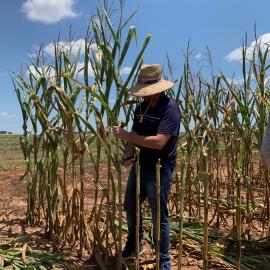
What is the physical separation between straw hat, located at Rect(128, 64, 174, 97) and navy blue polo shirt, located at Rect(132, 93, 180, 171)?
4.0 inches

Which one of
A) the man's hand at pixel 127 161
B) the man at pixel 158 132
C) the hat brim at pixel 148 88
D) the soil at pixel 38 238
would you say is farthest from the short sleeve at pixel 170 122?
the soil at pixel 38 238

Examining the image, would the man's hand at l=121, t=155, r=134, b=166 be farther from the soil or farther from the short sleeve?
the soil

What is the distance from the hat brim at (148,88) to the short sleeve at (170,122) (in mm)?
126

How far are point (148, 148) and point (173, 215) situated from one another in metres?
1.62

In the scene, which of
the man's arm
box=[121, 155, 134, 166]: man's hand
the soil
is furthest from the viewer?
the soil

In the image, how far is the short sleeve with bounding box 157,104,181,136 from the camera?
2402mm

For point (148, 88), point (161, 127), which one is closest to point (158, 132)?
point (161, 127)

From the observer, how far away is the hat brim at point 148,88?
239cm

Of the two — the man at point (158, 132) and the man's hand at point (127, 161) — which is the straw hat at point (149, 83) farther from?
the man's hand at point (127, 161)

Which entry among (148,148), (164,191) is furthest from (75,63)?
(164,191)

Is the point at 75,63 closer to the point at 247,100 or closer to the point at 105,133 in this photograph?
the point at 105,133

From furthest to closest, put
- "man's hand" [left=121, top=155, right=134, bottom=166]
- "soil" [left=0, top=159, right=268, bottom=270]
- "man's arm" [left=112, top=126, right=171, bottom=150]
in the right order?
"soil" [left=0, top=159, right=268, bottom=270]
"man's hand" [left=121, top=155, right=134, bottom=166]
"man's arm" [left=112, top=126, right=171, bottom=150]

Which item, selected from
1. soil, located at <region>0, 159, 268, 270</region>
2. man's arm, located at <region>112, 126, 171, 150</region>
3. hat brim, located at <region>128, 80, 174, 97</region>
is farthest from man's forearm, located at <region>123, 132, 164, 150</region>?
soil, located at <region>0, 159, 268, 270</region>

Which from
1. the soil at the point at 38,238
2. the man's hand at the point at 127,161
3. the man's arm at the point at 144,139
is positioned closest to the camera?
the man's arm at the point at 144,139
